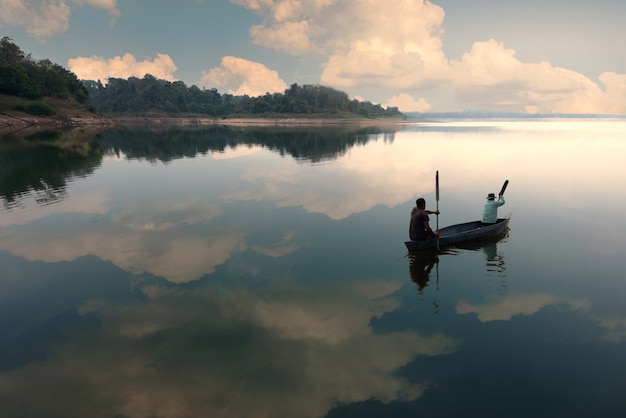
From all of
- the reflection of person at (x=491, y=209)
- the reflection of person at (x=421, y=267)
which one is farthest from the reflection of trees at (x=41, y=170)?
the reflection of person at (x=491, y=209)

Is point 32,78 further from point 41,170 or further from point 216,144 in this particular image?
point 41,170

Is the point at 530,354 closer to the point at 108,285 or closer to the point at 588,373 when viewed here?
the point at 588,373

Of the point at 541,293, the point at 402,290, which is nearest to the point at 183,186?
the point at 402,290

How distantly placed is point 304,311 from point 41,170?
4182 cm

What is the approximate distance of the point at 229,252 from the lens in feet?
53.0

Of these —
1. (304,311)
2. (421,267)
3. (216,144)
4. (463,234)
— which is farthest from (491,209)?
(216,144)

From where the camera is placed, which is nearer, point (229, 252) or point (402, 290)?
point (402, 290)

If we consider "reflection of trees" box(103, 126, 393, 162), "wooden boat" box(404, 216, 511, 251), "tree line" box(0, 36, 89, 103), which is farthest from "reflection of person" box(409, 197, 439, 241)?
"tree line" box(0, 36, 89, 103)

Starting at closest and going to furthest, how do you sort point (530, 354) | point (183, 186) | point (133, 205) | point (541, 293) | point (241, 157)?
point (530, 354) → point (541, 293) → point (133, 205) → point (183, 186) → point (241, 157)

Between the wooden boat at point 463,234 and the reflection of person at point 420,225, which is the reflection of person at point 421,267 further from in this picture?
the reflection of person at point 420,225

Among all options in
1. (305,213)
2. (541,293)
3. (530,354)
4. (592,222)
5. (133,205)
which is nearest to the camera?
(530,354)

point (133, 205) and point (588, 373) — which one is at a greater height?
point (133, 205)

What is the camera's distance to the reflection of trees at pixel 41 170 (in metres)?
27.3

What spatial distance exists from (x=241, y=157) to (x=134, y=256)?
119 ft
